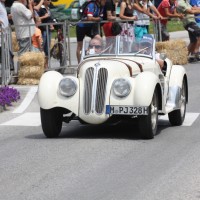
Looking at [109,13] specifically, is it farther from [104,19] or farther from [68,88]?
[68,88]

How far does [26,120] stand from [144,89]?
3.21 m

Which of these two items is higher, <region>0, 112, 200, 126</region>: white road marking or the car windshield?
the car windshield

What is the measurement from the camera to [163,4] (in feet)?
74.9

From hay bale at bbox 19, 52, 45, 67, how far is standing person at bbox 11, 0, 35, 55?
0.63 m

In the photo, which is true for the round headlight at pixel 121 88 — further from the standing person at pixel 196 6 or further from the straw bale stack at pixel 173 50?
the standing person at pixel 196 6

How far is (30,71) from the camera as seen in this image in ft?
60.2

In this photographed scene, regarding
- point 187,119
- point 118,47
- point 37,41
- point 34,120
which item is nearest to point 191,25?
point 37,41

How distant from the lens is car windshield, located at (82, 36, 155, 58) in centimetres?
1259

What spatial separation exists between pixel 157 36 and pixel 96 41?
9.86 m

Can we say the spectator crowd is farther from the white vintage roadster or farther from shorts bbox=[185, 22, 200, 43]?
the white vintage roadster

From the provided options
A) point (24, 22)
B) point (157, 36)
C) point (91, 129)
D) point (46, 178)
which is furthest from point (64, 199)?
point (157, 36)

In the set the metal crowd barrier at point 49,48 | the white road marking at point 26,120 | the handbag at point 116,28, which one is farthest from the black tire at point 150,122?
the handbag at point 116,28

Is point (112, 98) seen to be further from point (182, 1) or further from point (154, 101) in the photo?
point (182, 1)

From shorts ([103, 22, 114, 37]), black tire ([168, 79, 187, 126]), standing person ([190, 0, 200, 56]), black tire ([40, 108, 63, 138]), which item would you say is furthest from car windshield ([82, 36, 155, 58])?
standing person ([190, 0, 200, 56])
